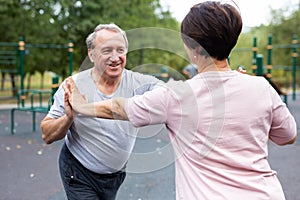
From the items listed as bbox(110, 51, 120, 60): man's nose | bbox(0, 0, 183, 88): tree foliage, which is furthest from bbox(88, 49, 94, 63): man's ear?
bbox(0, 0, 183, 88): tree foliage

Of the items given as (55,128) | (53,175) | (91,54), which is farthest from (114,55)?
(53,175)

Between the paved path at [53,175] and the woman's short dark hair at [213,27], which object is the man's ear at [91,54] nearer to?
the paved path at [53,175]

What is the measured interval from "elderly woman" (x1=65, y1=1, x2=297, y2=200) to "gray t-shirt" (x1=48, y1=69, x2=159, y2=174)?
829mm

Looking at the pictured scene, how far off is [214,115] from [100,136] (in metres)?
1.02

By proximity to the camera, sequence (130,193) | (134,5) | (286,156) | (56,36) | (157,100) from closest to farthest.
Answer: (157,100), (130,193), (286,156), (56,36), (134,5)

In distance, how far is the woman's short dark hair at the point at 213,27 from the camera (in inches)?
52.8

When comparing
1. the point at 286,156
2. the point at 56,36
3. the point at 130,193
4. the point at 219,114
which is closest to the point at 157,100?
the point at 219,114

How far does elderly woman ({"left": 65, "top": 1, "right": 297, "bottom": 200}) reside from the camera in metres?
1.33

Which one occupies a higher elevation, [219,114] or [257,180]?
[219,114]

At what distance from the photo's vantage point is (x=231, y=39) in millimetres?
1374

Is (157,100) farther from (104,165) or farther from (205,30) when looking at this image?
(104,165)

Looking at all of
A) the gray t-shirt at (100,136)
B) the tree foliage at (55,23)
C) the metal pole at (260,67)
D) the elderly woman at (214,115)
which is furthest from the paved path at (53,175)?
the tree foliage at (55,23)

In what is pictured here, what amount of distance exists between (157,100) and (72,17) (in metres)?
20.0

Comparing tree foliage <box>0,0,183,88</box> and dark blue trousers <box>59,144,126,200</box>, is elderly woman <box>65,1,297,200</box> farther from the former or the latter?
tree foliage <box>0,0,183,88</box>
